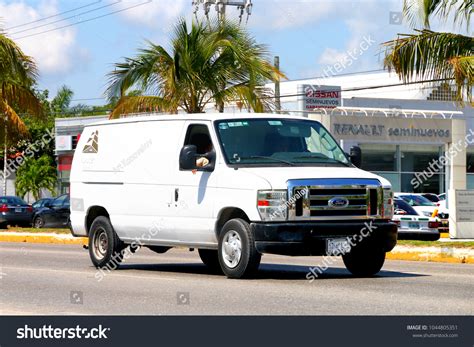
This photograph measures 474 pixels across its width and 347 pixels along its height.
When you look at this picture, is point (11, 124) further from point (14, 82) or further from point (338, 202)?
point (338, 202)

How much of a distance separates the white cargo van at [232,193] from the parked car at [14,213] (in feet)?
90.0

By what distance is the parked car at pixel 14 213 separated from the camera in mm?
45375

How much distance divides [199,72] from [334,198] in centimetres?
1445

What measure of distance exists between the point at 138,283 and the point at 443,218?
21019 mm

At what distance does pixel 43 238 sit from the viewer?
1280 inches

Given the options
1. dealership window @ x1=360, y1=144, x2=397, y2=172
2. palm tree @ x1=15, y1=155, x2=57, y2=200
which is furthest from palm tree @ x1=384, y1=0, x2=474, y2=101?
palm tree @ x1=15, y1=155, x2=57, y2=200

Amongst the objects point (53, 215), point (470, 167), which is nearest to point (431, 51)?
point (53, 215)

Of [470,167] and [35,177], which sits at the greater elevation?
[470,167]

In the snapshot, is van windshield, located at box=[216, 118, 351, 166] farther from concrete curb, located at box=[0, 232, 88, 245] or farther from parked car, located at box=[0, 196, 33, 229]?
parked car, located at box=[0, 196, 33, 229]

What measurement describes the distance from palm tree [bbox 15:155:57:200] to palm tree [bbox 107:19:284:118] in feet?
128

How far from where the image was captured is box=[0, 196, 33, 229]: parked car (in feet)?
149
